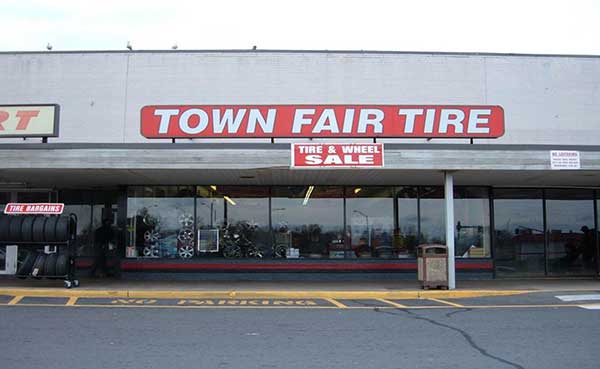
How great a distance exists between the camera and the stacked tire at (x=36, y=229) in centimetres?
1377

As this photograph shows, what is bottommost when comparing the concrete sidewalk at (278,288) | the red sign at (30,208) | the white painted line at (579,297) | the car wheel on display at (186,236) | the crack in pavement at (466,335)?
the crack in pavement at (466,335)

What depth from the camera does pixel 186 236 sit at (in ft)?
56.0

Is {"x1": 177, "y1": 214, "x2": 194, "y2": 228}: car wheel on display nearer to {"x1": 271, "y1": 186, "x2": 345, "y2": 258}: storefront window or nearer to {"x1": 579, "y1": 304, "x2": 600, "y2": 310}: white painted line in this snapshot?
{"x1": 271, "y1": 186, "x2": 345, "y2": 258}: storefront window

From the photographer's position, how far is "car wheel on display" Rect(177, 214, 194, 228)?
17.1 metres

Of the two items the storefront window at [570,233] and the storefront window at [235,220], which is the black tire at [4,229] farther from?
the storefront window at [570,233]

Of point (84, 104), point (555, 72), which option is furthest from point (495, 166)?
point (84, 104)

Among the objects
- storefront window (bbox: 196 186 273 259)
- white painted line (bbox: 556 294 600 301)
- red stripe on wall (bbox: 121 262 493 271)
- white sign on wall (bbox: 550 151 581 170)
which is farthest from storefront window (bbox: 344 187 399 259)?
white painted line (bbox: 556 294 600 301)

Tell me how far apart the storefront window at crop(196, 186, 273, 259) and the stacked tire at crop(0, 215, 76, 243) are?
4215mm

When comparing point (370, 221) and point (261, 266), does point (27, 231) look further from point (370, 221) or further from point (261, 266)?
point (370, 221)

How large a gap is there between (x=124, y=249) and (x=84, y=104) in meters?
5.31

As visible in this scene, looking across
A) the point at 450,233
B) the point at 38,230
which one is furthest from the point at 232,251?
the point at 450,233

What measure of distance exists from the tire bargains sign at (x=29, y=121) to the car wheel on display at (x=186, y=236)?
15.8ft

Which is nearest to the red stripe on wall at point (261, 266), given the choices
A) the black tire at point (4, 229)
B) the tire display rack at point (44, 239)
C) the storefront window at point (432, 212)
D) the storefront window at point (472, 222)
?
the storefront window at point (472, 222)

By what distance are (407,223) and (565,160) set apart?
204 inches
